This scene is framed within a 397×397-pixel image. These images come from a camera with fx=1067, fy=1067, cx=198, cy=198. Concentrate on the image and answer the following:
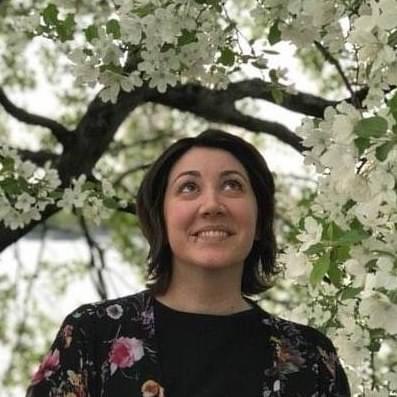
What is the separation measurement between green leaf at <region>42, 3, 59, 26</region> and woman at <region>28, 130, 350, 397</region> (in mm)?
553

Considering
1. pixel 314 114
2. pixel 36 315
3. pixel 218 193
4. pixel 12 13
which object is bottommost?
pixel 36 315

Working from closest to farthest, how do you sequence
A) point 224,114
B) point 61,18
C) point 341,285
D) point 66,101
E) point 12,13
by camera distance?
point 341,285 → point 61,18 → point 224,114 → point 12,13 → point 66,101

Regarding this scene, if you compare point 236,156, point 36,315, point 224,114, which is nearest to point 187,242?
point 236,156

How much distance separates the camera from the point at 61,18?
267 centimetres

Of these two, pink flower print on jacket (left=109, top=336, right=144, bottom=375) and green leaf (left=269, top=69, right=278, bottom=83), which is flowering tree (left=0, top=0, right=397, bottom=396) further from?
pink flower print on jacket (left=109, top=336, right=144, bottom=375)

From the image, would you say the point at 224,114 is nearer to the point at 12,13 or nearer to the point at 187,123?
the point at 12,13

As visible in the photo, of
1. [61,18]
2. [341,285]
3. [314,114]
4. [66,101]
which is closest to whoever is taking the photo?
[341,285]

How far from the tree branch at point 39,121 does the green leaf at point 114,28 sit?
4.69 ft

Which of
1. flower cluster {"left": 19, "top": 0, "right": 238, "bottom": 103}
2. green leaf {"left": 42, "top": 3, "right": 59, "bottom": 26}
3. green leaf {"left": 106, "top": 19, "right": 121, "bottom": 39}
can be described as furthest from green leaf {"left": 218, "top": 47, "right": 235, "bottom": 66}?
green leaf {"left": 42, "top": 3, "right": 59, "bottom": 26}

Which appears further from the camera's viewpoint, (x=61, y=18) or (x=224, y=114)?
(x=224, y=114)

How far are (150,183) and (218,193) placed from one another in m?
0.21

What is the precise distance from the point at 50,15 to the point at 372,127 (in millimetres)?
1356

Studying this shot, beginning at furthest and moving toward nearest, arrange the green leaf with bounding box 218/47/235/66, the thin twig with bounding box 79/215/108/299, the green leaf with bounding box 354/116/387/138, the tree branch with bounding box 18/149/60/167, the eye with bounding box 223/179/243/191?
1. the thin twig with bounding box 79/215/108/299
2. the tree branch with bounding box 18/149/60/167
3. the green leaf with bounding box 218/47/235/66
4. the eye with bounding box 223/179/243/191
5. the green leaf with bounding box 354/116/387/138

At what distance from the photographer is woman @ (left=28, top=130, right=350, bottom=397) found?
2055mm
